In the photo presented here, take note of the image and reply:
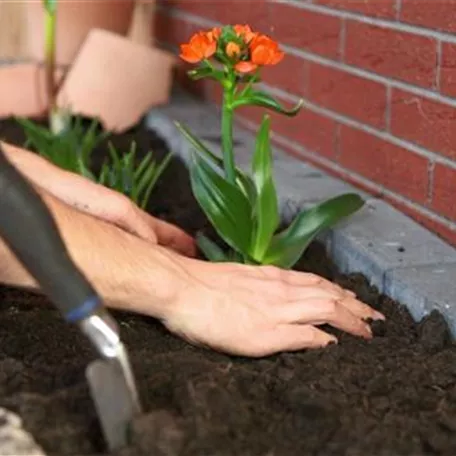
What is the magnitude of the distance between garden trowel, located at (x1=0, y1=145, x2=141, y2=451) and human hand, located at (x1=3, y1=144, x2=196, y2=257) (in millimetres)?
540

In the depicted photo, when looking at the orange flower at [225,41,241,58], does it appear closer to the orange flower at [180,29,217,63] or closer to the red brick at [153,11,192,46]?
the orange flower at [180,29,217,63]

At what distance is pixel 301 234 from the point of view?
1.58 metres

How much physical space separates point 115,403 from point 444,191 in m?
0.83

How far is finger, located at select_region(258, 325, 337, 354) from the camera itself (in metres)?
1.33

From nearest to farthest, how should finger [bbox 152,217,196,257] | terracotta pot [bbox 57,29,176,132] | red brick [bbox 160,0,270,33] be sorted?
1. finger [bbox 152,217,196,257]
2. red brick [bbox 160,0,270,33]
3. terracotta pot [bbox 57,29,176,132]

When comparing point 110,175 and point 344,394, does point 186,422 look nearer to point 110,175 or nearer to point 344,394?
point 344,394

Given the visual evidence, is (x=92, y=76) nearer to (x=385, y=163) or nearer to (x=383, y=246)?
(x=385, y=163)

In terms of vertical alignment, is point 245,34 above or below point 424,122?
above

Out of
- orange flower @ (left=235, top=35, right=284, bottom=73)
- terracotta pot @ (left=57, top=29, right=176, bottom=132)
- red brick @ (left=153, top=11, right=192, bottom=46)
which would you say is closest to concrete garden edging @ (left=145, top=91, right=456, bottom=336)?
orange flower @ (left=235, top=35, right=284, bottom=73)

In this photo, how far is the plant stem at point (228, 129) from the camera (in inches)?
59.0

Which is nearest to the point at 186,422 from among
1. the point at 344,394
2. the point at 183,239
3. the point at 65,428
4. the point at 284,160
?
the point at 65,428

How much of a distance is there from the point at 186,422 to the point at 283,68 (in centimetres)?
131

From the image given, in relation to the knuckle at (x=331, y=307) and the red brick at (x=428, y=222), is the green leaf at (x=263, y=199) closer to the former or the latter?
the knuckle at (x=331, y=307)

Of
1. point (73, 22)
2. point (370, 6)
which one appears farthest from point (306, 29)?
point (73, 22)
